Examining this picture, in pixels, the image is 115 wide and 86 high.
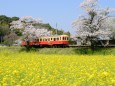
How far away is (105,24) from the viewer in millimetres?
43125

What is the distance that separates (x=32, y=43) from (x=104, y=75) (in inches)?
1780

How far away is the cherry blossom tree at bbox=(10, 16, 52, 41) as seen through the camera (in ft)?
170

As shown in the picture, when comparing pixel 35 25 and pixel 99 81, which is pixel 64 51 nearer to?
pixel 35 25

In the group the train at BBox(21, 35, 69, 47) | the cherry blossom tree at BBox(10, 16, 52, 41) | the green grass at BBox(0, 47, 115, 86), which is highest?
the cherry blossom tree at BBox(10, 16, 52, 41)

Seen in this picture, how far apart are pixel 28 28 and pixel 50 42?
246 inches

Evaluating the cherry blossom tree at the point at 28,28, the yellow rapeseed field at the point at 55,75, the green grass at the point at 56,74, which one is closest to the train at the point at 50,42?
the cherry blossom tree at the point at 28,28

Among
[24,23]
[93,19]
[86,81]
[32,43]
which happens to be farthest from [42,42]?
[86,81]

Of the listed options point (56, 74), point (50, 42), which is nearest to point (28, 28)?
point (50, 42)

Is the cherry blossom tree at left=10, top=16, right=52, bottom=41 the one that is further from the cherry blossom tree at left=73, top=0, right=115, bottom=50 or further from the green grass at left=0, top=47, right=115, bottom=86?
the green grass at left=0, top=47, right=115, bottom=86

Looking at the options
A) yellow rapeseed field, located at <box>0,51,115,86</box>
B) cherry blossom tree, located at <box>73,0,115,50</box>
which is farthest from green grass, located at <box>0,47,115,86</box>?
cherry blossom tree, located at <box>73,0,115,50</box>

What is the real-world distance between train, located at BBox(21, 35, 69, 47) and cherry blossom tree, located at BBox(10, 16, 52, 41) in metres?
0.71

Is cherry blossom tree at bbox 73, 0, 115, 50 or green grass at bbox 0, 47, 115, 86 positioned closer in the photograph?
green grass at bbox 0, 47, 115, 86

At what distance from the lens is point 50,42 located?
47906 mm

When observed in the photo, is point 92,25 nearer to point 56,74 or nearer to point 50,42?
point 50,42
